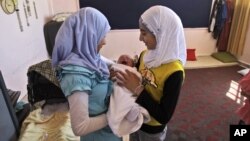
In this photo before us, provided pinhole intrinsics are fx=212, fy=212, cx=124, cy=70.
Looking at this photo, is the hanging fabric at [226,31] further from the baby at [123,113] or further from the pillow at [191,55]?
the baby at [123,113]

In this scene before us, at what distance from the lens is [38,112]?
1.65 meters

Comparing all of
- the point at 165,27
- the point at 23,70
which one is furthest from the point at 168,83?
the point at 23,70

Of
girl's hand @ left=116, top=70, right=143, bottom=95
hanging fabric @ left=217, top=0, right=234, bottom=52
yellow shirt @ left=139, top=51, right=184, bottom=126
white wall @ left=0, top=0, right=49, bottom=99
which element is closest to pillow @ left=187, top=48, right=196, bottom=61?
hanging fabric @ left=217, top=0, right=234, bottom=52

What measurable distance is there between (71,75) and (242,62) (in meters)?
3.96

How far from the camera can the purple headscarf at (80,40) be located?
0.94 metres

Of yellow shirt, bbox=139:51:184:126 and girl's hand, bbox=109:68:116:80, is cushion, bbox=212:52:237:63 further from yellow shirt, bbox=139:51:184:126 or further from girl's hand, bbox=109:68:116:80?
girl's hand, bbox=109:68:116:80

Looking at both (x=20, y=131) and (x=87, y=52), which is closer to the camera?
(x=87, y=52)

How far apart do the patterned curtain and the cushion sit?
0.10 meters

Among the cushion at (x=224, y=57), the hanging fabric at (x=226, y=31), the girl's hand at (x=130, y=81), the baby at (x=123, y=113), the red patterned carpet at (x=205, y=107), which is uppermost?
the girl's hand at (x=130, y=81)

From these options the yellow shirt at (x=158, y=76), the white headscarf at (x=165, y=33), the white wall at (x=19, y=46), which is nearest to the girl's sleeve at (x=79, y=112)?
the yellow shirt at (x=158, y=76)

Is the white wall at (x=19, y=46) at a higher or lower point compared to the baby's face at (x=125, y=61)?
lower

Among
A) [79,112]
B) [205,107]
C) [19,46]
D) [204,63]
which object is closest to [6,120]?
[79,112]

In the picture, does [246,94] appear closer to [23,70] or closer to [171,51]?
[171,51]

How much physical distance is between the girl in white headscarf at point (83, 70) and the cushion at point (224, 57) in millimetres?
3680
